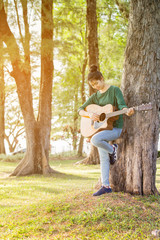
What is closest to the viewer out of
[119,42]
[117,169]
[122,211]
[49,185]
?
[122,211]

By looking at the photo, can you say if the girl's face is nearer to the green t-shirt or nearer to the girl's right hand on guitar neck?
the green t-shirt

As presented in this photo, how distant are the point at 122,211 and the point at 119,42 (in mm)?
20068

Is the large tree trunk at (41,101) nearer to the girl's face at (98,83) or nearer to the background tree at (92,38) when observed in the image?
the background tree at (92,38)

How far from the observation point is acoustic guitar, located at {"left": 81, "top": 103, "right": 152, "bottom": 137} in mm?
4613

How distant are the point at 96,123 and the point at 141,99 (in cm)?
96

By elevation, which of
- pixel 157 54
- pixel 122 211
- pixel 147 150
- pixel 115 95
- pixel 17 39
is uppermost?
pixel 17 39

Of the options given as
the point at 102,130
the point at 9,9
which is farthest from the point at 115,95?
the point at 9,9

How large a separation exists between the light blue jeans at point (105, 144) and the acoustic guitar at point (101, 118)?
0.11 meters

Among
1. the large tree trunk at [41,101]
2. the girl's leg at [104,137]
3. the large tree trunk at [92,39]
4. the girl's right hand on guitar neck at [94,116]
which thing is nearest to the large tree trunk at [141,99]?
the girl's leg at [104,137]

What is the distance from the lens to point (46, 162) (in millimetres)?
11016

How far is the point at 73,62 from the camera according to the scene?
19.2 m

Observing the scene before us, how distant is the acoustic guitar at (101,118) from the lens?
461 centimetres

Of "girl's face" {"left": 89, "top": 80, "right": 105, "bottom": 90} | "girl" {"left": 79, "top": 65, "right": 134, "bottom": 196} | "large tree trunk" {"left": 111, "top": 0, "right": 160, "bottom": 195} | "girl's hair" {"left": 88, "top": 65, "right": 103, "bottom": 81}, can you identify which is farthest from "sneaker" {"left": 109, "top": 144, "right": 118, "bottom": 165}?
"girl's hair" {"left": 88, "top": 65, "right": 103, "bottom": 81}

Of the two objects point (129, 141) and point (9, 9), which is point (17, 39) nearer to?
point (9, 9)
